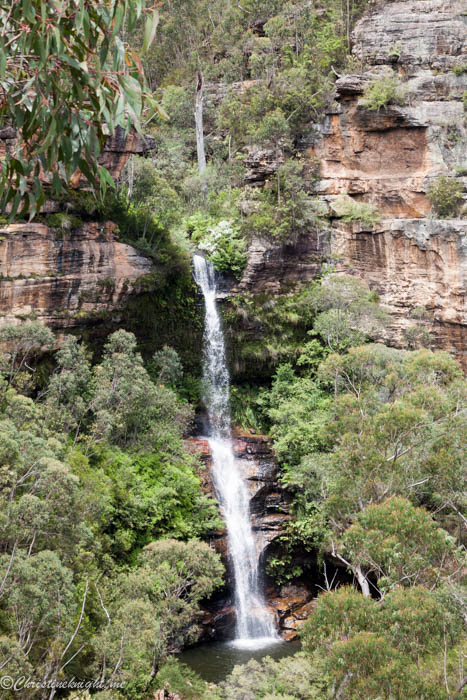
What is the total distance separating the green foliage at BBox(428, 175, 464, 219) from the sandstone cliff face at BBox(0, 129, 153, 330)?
11.6 meters

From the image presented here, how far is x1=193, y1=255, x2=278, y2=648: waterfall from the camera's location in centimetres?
1723

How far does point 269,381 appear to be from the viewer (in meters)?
24.4

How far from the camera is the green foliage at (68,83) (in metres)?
3.99

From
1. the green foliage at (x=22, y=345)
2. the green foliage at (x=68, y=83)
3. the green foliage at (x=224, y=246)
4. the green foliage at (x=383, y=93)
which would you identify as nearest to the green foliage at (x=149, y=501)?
the green foliage at (x=22, y=345)

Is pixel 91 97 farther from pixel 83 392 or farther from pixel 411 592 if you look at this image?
pixel 83 392

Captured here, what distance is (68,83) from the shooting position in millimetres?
4277

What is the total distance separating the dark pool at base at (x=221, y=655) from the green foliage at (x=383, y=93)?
2093 centimetres

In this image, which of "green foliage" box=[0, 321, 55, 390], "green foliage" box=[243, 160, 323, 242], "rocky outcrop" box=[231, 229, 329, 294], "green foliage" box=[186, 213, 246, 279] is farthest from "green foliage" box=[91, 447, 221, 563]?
"green foliage" box=[243, 160, 323, 242]

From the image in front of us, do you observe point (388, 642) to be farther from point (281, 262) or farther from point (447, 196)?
point (447, 196)

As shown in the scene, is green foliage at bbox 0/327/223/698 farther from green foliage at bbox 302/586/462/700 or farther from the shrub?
the shrub

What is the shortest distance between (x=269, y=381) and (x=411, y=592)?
15635mm

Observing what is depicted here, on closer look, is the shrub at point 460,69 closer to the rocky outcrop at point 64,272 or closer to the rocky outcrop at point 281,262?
the rocky outcrop at point 281,262

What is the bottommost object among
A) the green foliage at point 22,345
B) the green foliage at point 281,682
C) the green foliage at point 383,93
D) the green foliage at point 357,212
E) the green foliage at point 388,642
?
the green foliage at point 281,682

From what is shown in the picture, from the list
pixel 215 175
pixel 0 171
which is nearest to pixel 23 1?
pixel 0 171
